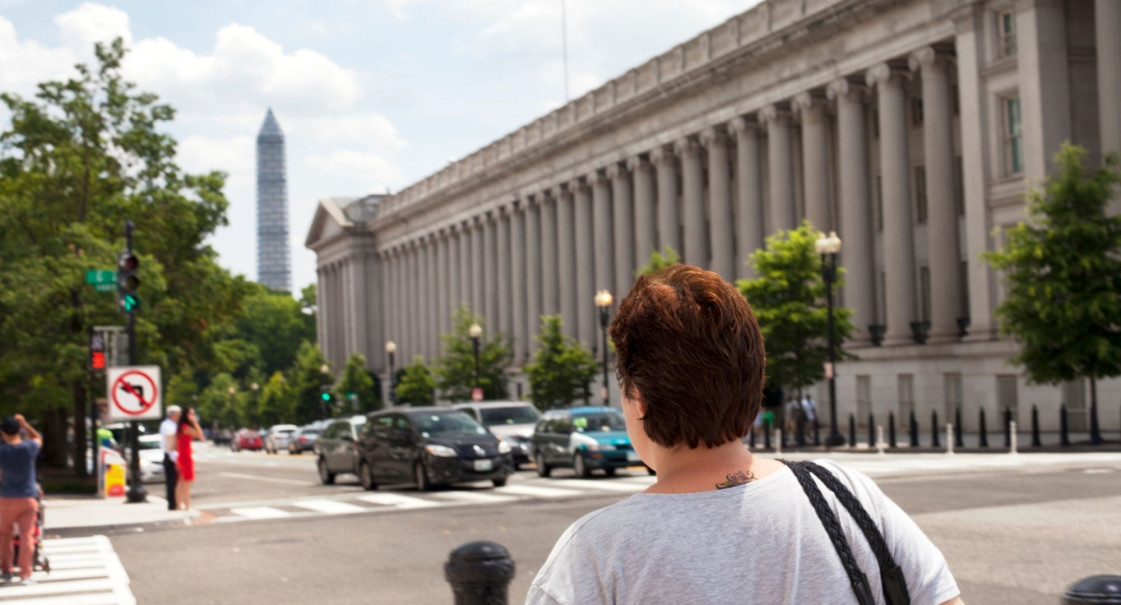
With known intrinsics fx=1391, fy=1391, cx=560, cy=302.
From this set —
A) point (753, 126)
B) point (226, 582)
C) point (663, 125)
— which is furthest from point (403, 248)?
point (226, 582)

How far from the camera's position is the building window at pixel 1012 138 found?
4222 centimetres

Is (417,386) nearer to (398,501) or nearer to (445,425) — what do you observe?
(445,425)

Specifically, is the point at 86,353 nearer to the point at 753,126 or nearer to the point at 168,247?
the point at 168,247

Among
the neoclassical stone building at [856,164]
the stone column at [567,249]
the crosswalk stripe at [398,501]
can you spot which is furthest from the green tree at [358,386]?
the crosswalk stripe at [398,501]

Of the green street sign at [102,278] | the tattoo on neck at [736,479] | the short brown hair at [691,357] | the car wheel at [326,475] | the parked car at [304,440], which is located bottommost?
the parked car at [304,440]

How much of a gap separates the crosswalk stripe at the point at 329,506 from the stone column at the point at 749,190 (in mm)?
34964

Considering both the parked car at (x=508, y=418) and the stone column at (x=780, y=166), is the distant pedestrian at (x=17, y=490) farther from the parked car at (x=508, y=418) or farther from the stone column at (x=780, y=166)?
the stone column at (x=780, y=166)

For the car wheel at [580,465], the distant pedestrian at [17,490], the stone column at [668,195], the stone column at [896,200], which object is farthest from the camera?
the stone column at [668,195]

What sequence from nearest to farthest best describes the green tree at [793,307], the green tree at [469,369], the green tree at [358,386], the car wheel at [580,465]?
the car wheel at [580,465] < the green tree at [793,307] < the green tree at [469,369] < the green tree at [358,386]

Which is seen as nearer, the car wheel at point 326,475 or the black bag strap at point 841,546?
the black bag strap at point 841,546

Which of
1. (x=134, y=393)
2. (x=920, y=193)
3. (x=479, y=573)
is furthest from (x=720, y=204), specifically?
(x=479, y=573)

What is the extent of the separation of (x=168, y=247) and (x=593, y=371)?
25.3 m

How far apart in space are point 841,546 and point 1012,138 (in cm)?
4237

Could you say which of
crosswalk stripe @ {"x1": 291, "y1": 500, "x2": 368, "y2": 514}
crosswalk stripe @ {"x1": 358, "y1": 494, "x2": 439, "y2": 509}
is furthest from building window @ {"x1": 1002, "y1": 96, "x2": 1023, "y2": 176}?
crosswalk stripe @ {"x1": 291, "y1": 500, "x2": 368, "y2": 514}
